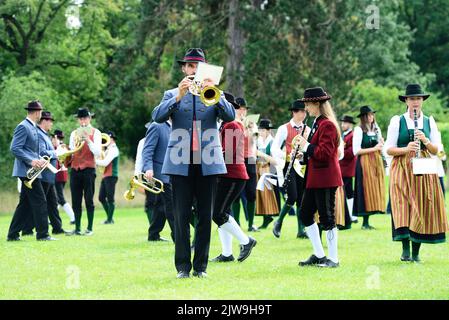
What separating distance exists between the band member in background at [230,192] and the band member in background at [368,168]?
18.2ft

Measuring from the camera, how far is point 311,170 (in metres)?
11.0

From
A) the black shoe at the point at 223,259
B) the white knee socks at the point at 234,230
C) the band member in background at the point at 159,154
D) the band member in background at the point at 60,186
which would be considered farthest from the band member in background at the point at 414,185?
the band member in background at the point at 60,186

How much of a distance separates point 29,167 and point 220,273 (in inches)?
222

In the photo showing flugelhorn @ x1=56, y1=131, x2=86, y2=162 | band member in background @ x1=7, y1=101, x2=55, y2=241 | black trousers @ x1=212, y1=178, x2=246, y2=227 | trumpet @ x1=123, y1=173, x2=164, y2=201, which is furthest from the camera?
flugelhorn @ x1=56, y1=131, x2=86, y2=162

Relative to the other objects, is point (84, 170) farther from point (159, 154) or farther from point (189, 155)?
point (189, 155)

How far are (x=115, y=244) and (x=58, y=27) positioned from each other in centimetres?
2993

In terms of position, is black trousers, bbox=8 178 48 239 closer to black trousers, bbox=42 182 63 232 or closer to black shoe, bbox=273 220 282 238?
black trousers, bbox=42 182 63 232

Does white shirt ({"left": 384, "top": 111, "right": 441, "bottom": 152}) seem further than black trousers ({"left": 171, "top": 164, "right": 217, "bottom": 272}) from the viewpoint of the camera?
Yes

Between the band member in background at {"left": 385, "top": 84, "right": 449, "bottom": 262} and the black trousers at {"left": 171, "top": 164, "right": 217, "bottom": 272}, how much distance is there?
8.20 feet

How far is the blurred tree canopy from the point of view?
33.0 metres

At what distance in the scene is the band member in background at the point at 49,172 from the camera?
1599 cm

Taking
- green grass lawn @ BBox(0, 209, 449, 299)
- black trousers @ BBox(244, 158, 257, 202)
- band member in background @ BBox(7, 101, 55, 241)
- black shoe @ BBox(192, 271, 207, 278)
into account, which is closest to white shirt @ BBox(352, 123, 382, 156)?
black trousers @ BBox(244, 158, 257, 202)
